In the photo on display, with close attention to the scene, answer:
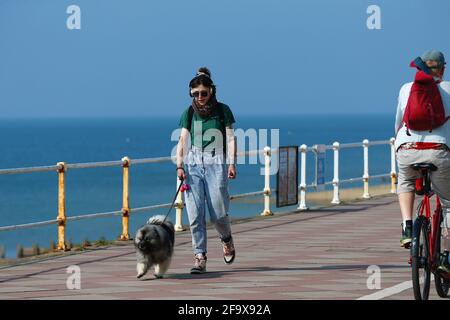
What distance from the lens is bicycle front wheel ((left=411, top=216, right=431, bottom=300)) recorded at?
1115 cm

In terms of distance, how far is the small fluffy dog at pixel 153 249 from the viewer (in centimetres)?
1337

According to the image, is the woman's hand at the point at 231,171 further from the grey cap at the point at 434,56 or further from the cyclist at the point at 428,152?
the grey cap at the point at 434,56

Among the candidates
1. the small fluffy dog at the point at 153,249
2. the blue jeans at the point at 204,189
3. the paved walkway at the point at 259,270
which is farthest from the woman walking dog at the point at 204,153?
the paved walkway at the point at 259,270

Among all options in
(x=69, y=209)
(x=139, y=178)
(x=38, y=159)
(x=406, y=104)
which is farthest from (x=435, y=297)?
(x=38, y=159)

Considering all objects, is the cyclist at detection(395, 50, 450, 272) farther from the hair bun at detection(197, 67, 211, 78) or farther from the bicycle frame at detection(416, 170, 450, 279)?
the hair bun at detection(197, 67, 211, 78)

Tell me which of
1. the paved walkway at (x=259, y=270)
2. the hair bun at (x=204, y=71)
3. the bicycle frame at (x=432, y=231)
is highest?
the hair bun at (x=204, y=71)

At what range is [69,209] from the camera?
308 ft

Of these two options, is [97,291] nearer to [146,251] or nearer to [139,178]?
[146,251]

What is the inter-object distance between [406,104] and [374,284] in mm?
2202

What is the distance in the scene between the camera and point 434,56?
1161cm

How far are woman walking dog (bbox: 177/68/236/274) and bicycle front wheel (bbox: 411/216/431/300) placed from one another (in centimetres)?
295

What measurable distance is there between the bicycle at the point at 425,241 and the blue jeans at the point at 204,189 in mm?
2815

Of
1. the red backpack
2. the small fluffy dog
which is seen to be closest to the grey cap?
the red backpack
